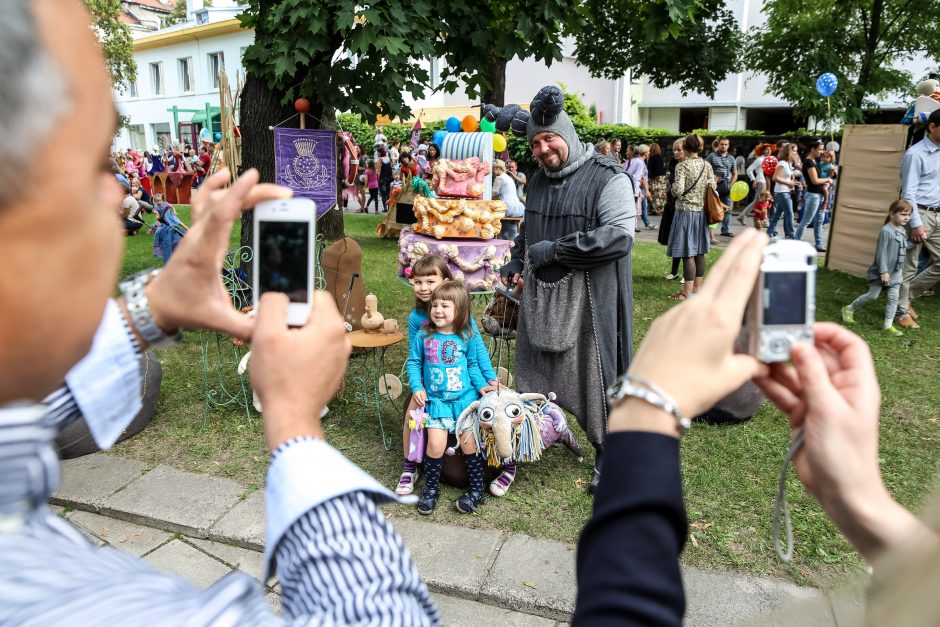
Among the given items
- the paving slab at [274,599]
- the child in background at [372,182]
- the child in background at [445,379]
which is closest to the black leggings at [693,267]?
the child in background at [445,379]

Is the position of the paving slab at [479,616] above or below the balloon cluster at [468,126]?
below

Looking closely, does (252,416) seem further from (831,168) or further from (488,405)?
(831,168)

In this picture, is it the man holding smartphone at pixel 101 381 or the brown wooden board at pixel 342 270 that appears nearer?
the man holding smartphone at pixel 101 381

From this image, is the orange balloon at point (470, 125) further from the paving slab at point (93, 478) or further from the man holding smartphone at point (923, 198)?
the paving slab at point (93, 478)

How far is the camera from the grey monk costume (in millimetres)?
3555

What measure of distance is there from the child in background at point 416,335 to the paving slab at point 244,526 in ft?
2.65

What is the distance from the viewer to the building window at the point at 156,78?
3353 cm

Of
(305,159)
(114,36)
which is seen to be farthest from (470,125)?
(114,36)

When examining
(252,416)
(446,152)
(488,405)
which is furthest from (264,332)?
(446,152)

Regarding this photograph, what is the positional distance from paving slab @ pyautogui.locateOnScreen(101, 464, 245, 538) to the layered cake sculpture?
8.10 ft

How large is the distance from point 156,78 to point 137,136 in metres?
3.93

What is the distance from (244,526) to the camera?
139 inches

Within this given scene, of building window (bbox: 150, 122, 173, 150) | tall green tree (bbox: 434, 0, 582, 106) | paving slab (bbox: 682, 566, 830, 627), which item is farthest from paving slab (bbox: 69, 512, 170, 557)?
building window (bbox: 150, 122, 173, 150)

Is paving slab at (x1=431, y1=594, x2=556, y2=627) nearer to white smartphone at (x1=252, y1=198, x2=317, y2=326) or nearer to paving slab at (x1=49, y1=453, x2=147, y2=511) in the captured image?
paving slab at (x1=49, y1=453, x2=147, y2=511)
